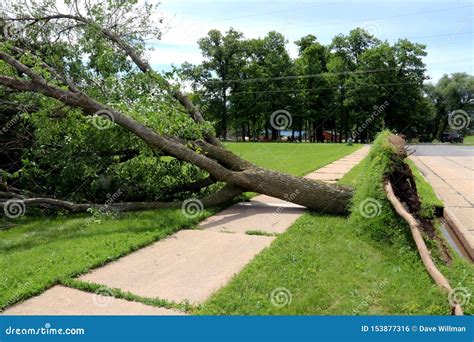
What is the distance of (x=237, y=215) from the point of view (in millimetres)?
7152

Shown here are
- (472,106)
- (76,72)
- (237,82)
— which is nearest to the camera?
(76,72)

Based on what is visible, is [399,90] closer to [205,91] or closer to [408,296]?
[205,91]

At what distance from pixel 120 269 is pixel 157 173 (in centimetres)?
346

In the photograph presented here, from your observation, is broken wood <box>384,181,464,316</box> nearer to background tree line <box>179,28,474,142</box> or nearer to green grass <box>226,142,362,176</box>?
green grass <box>226,142,362,176</box>

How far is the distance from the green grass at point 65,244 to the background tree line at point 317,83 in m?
39.9

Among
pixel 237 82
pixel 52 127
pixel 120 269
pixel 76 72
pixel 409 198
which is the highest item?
pixel 237 82

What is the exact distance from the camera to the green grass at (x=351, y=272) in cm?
356

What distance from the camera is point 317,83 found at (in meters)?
47.9

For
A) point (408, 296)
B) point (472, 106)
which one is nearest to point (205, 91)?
point (472, 106)

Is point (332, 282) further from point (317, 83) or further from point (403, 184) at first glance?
point (317, 83)

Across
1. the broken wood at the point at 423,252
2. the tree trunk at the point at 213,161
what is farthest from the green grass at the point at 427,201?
the tree trunk at the point at 213,161

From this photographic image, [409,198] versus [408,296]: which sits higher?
[409,198]

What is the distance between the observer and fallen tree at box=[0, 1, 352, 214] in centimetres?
675

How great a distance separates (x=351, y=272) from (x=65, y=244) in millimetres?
3689
